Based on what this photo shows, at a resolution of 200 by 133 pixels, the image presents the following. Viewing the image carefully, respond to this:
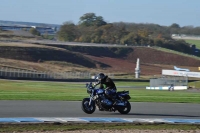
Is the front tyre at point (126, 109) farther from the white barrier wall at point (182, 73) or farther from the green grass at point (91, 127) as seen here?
the white barrier wall at point (182, 73)

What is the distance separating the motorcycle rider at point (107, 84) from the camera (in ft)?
63.7

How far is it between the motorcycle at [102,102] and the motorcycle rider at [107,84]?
0.13 m

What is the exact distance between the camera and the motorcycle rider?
19.4 meters

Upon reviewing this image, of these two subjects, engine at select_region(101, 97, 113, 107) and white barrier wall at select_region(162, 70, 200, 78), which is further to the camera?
white barrier wall at select_region(162, 70, 200, 78)

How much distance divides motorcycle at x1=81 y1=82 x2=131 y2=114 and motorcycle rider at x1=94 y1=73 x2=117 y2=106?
0.41 feet

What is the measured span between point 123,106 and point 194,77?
206 feet

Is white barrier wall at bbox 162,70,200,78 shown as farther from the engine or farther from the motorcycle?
the engine

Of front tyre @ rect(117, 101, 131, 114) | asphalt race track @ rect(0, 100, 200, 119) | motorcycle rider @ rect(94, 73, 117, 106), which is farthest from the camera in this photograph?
front tyre @ rect(117, 101, 131, 114)

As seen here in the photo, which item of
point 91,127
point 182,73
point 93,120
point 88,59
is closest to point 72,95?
point 93,120

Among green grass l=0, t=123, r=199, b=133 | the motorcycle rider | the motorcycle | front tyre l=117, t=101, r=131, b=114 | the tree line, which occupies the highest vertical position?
the tree line

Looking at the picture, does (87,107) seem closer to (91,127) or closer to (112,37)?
(91,127)

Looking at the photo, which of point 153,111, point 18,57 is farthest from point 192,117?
point 18,57

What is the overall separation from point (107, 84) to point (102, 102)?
648 millimetres

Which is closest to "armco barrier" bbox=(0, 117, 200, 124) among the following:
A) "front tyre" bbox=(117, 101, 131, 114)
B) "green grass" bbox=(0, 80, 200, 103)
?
"front tyre" bbox=(117, 101, 131, 114)
